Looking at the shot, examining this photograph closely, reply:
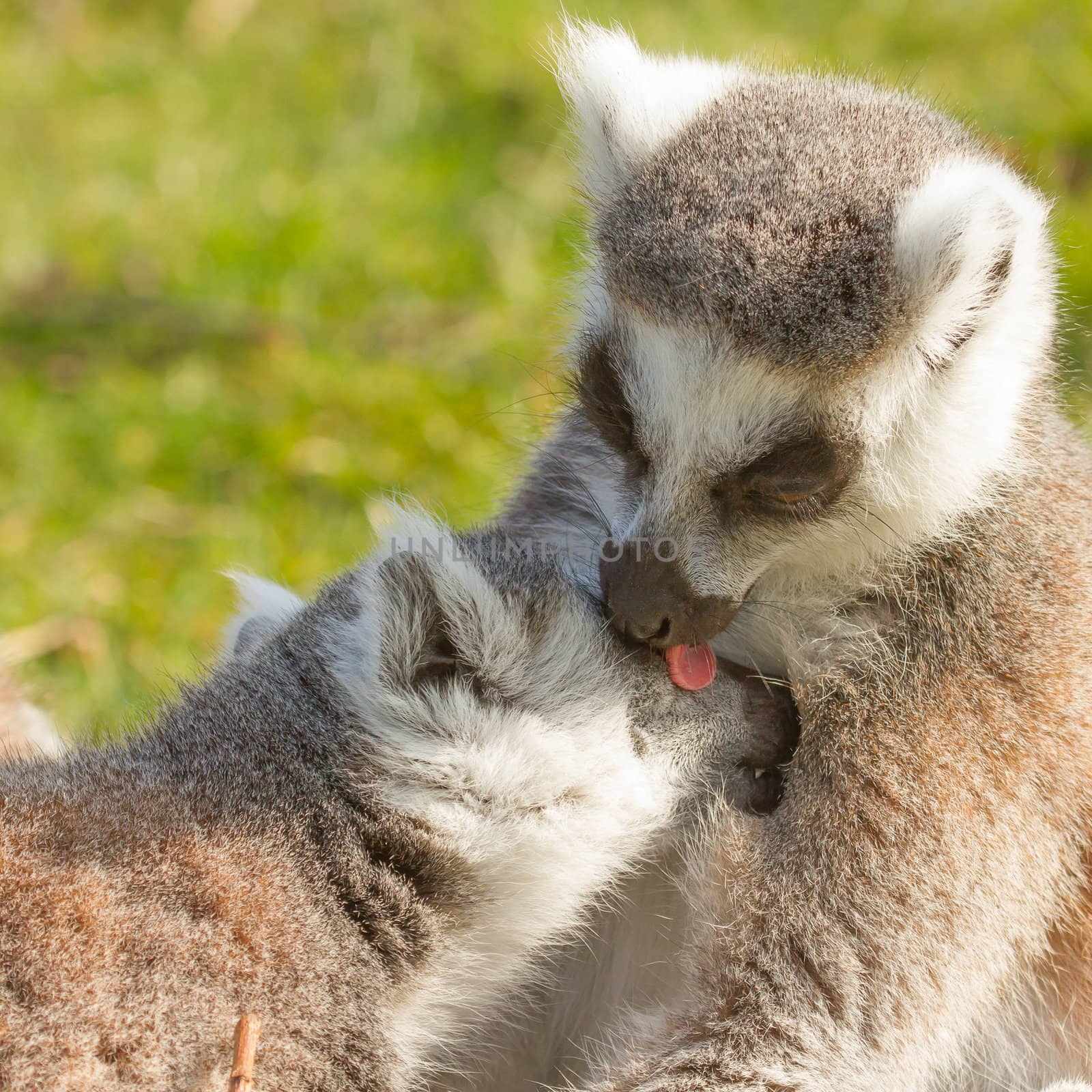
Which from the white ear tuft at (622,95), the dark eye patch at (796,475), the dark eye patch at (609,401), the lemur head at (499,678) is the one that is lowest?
the lemur head at (499,678)

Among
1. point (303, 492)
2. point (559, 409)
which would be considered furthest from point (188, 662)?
point (559, 409)

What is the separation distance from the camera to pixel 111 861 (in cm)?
274

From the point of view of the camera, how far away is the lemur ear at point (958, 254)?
9.83 ft

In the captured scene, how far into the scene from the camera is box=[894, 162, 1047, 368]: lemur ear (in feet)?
9.83

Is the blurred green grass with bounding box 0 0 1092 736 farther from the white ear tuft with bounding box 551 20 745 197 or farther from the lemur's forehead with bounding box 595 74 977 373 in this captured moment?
the lemur's forehead with bounding box 595 74 977 373

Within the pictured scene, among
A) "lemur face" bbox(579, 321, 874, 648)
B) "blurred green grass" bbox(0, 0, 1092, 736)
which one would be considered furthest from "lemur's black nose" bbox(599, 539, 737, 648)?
"blurred green grass" bbox(0, 0, 1092, 736)

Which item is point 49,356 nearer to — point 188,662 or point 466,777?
point 188,662

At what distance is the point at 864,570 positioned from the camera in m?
3.37

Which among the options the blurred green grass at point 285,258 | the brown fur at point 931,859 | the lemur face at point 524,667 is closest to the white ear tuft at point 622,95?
the blurred green grass at point 285,258

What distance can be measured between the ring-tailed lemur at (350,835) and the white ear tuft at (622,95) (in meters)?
1.18

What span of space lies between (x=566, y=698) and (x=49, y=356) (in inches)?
179

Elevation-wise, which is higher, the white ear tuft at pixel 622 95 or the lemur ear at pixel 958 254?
the lemur ear at pixel 958 254

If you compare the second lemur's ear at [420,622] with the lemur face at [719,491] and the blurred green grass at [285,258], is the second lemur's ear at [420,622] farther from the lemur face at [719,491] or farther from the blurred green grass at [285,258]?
the blurred green grass at [285,258]

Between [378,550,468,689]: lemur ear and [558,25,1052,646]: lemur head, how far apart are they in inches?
17.7
